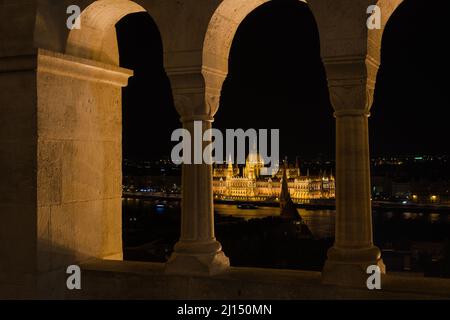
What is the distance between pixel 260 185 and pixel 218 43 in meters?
95.3

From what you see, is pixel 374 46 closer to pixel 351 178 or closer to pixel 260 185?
pixel 351 178

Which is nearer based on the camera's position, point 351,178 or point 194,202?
point 351,178

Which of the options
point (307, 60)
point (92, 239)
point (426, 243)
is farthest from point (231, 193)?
point (92, 239)

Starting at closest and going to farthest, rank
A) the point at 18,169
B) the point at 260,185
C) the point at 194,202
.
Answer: the point at 194,202
the point at 18,169
the point at 260,185

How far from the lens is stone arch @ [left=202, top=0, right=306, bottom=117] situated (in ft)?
16.5

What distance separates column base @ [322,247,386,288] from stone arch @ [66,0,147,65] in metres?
2.84

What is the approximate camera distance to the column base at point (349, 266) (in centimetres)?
448

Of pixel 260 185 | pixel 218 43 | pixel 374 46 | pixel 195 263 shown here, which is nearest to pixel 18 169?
pixel 195 263

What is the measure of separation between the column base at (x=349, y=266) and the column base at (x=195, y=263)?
3.21 feet

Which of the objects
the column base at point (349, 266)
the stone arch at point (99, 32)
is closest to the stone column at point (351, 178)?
the column base at point (349, 266)

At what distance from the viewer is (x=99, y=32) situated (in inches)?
A: 232

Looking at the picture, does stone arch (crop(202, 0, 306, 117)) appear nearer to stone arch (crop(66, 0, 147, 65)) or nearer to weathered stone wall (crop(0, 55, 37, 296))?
stone arch (crop(66, 0, 147, 65))

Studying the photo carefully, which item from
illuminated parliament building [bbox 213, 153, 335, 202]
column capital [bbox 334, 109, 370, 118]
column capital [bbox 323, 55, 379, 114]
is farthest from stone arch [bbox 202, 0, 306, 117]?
illuminated parliament building [bbox 213, 153, 335, 202]

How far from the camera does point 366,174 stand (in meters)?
4.65
